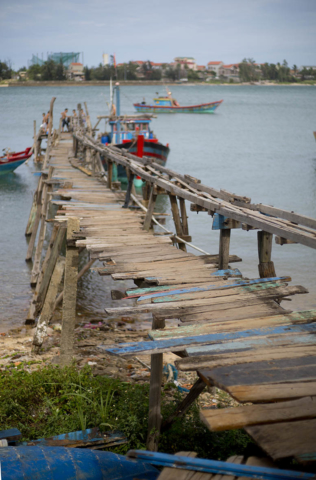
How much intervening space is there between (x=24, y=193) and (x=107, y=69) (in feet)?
364

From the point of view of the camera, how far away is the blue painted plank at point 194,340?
3575 mm

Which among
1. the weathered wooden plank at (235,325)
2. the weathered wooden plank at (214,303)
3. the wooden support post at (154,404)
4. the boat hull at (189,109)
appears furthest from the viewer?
the boat hull at (189,109)

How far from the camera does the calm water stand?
37.3 feet

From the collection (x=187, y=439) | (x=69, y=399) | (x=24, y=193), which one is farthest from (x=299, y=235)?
(x=24, y=193)

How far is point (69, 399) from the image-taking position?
5.07 m

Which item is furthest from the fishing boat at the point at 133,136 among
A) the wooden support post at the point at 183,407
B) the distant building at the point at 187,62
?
the distant building at the point at 187,62

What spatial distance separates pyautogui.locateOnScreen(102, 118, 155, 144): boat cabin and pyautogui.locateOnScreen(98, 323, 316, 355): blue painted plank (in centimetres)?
2295

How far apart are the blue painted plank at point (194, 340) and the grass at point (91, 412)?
89cm

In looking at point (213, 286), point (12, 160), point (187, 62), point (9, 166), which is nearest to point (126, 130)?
point (12, 160)

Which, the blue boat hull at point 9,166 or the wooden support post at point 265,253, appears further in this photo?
the blue boat hull at point 9,166

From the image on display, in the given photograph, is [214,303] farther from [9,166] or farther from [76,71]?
[76,71]

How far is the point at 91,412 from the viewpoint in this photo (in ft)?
15.6

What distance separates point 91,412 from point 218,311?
1.54 m

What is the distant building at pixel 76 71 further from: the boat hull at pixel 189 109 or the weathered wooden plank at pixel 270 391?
the weathered wooden plank at pixel 270 391
